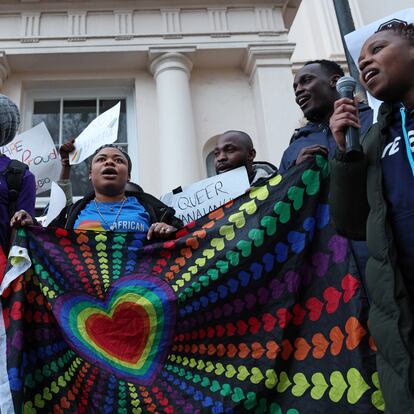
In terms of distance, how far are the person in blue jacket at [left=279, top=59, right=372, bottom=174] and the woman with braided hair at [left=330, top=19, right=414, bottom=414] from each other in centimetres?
70

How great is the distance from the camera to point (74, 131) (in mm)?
7648

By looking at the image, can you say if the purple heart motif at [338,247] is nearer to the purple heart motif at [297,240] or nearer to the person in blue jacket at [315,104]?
the purple heart motif at [297,240]

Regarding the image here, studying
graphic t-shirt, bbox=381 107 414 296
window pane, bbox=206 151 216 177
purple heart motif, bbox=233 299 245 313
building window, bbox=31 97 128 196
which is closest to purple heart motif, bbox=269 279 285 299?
purple heart motif, bbox=233 299 245 313

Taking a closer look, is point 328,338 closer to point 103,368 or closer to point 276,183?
point 276,183

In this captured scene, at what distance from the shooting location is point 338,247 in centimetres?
252

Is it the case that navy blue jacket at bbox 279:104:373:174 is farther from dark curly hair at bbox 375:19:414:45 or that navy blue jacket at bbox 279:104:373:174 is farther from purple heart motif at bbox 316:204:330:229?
dark curly hair at bbox 375:19:414:45

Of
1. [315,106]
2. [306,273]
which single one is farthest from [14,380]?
[315,106]

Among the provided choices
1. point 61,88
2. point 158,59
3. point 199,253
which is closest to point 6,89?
point 61,88

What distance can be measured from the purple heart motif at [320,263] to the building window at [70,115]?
5254 millimetres

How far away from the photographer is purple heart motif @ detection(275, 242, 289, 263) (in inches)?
102

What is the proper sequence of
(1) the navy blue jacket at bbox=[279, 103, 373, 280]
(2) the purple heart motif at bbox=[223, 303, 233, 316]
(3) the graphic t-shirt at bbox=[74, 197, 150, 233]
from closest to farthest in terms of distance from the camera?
(2) the purple heart motif at bbox=[223, 303, 233, 316]
(1) the navy blue jacket at bbox=[279, 103, 373, 280]
(3) the graphic t-shirt at bbox=[74, 197, 150, 233]

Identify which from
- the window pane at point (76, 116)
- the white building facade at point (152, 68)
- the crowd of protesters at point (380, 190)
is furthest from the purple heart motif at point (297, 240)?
the window pane at point (76, 116)

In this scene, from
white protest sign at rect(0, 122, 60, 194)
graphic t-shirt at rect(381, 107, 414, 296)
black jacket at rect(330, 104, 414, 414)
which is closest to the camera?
black jacket at rect(330, 104, 414, 414)

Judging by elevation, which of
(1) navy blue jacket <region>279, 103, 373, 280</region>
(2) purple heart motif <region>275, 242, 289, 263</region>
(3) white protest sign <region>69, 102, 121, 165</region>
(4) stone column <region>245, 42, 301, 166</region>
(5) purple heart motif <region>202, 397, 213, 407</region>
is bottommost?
(5) purple heart motif <region>202, 397, 213, 407</region>
